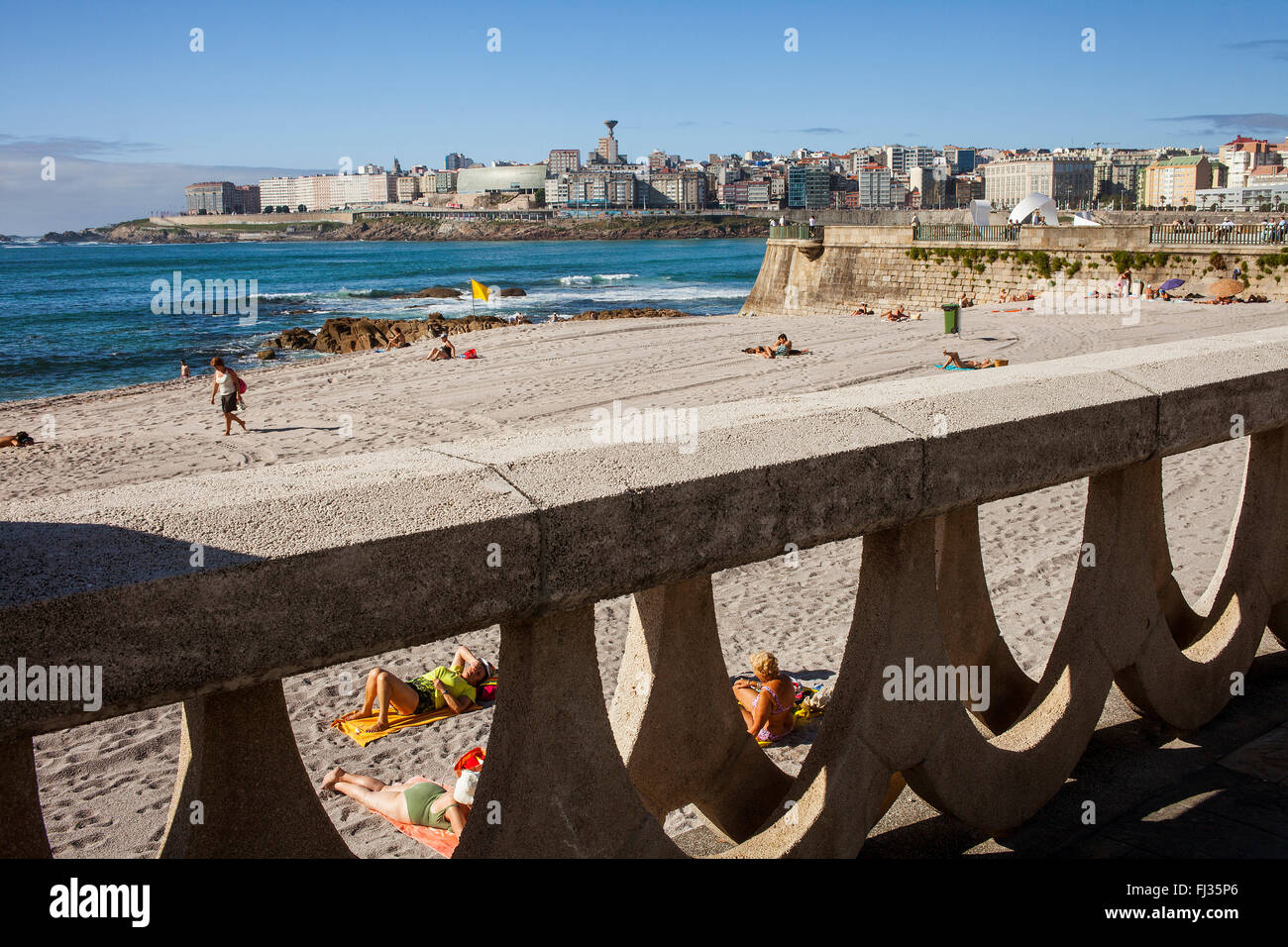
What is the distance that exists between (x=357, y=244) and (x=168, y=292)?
100254mm

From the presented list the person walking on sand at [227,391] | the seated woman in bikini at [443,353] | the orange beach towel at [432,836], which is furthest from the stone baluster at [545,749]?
the seated woman in bikini at [443,353]

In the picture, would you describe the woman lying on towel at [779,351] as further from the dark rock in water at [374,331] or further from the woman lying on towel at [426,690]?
the woman lying on towel at [426,690]

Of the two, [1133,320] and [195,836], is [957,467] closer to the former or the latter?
[195,836]

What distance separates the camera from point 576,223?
182 m

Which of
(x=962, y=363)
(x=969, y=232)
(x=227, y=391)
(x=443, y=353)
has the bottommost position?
(x=227, y=391)

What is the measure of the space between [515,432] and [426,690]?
14.9ft

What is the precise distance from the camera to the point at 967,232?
3619cm

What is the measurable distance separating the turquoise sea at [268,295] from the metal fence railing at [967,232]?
1577 cm

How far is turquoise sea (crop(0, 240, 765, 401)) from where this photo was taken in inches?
1416

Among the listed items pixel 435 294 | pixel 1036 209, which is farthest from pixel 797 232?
pixel 435 294

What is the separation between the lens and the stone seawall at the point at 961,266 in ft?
96.7

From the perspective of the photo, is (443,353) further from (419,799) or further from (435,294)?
(435,294)

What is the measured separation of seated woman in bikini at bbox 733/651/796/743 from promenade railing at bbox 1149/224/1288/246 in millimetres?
27284
